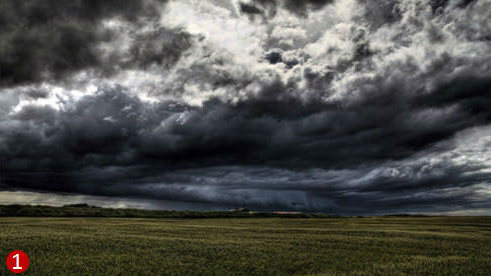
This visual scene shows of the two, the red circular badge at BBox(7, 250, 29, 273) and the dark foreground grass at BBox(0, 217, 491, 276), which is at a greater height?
the red circular badge at BBox(7, 250, 29, 273)

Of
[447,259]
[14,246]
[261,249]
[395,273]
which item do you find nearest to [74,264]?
[14,246]

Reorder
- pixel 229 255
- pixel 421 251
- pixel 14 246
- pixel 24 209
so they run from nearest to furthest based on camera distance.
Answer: pixel 229 255 < pixel 14 246 < pixel 421 251 < pixel 24 209

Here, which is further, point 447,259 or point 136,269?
point 447,259

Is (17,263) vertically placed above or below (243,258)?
above

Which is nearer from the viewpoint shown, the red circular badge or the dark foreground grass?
the red circular badge

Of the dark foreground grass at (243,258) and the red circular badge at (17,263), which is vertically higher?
the red circular badge at (17,263)

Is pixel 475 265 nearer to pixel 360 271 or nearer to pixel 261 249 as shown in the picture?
pixel 360 271

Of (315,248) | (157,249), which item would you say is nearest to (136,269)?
(157,249)

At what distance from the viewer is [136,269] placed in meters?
17.2

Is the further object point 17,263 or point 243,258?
point 243,258

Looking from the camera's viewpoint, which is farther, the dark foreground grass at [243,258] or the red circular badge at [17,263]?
the dark foreground grass at [243,258]

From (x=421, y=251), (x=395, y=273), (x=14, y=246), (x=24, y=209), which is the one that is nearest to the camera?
(x=395, y=273)

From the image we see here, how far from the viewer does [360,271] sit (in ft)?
56.0

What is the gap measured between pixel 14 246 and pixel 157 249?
33.2ft
